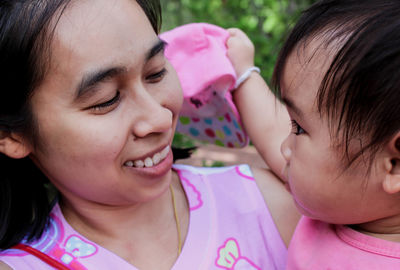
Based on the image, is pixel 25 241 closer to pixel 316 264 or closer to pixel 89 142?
pixel 89 142

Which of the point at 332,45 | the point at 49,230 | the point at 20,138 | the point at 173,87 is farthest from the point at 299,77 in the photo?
the point at 49,230

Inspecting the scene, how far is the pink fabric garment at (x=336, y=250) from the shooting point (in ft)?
4.58

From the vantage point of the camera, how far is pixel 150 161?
5.40ft

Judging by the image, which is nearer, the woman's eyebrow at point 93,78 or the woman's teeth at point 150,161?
the woman's eyebrow at point 93,78

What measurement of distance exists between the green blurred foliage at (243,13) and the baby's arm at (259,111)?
365 cm

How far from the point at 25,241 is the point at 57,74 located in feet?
2.07

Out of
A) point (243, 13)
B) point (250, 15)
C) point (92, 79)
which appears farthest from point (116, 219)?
point (243, 13)

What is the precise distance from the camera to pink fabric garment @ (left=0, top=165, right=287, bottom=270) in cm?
168

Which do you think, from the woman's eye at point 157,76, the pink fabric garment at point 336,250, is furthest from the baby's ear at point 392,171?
the woman's eye at point 157,76

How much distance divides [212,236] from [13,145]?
743mm

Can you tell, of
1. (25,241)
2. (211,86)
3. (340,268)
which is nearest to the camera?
(340,268)

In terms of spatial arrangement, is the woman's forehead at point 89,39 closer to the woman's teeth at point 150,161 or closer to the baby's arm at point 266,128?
the woman's teeth at point 150,161

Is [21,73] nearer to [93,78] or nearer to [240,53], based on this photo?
[93,78]

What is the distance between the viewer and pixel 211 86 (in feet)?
6.83
